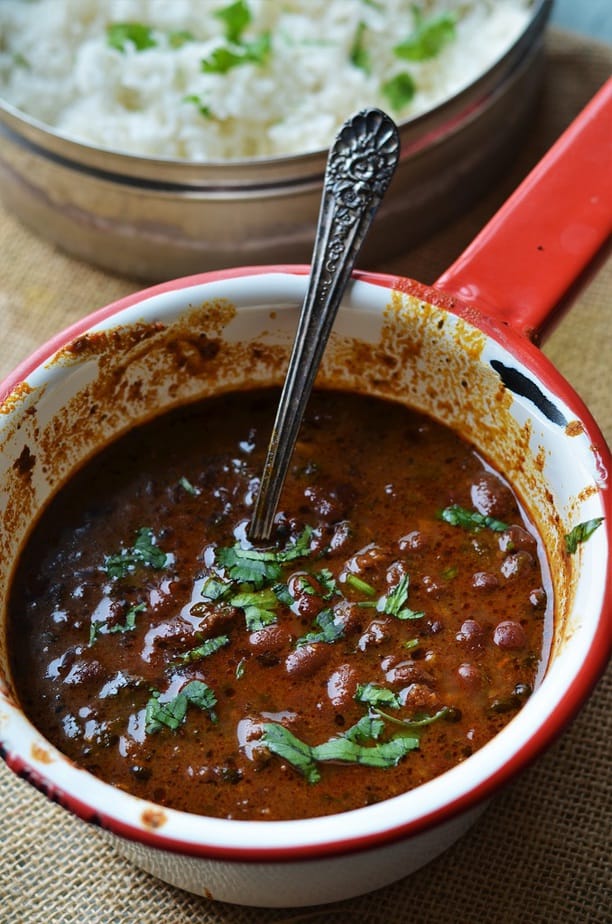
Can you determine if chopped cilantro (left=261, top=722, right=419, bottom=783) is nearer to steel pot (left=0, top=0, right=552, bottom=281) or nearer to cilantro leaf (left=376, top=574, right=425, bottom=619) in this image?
cilantro leaf (left=376, top=574, right=425, bottom=619)

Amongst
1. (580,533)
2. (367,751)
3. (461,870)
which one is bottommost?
(461,870)

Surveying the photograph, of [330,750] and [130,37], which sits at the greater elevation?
[130,37]

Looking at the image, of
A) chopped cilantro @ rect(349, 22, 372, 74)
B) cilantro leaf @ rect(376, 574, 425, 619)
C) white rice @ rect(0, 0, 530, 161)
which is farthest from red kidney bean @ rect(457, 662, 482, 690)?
chopped cilantro @ rect(349, 22, 372, 74)

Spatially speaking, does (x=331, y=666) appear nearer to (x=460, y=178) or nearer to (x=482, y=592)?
(x=482, y=592)

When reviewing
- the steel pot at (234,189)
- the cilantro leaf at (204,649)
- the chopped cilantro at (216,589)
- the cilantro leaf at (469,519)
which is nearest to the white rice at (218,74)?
the steel pot at (234,189)

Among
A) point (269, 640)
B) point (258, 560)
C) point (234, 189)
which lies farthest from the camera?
point (234, 189)

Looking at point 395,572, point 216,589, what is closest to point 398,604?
point 395,572

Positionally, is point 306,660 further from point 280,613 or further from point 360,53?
point 360,53

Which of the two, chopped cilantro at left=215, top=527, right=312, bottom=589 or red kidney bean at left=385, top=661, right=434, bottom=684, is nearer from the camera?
red kidney bean at left=385, top=661, right=434, bottom=684
